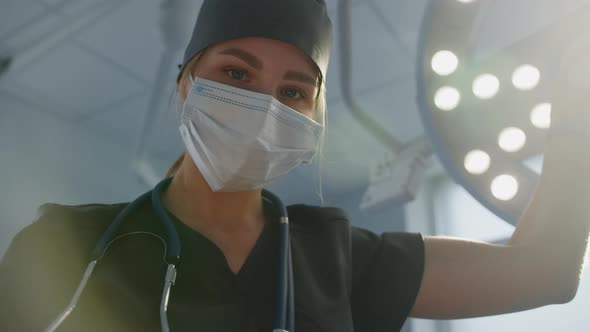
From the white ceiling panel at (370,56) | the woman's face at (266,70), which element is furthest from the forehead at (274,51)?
the white ceiling panel at (370,56)

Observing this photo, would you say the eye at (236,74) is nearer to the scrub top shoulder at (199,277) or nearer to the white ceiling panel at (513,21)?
the scrub top shoulder at (199,277)

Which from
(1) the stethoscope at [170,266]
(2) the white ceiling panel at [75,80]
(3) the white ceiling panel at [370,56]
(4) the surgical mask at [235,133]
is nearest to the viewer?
(1) the stethoscope at [170,266]

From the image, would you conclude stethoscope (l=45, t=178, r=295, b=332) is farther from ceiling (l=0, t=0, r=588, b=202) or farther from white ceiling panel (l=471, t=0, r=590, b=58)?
white ceiling panel (l=471, t=0, r=590, b=58)

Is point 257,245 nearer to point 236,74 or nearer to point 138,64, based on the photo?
point 236,74

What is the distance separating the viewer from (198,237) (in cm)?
68

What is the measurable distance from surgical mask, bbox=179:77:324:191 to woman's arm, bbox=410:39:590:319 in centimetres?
26

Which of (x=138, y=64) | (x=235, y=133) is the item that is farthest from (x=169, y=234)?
(x=138, y=64)

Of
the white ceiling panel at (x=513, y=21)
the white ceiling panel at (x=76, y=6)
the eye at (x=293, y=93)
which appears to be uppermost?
the white ceiling panel at (x=513, y=21)

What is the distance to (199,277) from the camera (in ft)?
2.08

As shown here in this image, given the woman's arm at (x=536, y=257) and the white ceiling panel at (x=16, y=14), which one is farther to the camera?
the white ceiling panel at (x=16, y=14)

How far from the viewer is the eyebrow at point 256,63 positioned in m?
0.71

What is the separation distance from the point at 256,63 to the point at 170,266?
30cm

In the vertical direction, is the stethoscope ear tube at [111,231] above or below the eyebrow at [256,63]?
below

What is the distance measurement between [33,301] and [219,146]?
0.96 ft
